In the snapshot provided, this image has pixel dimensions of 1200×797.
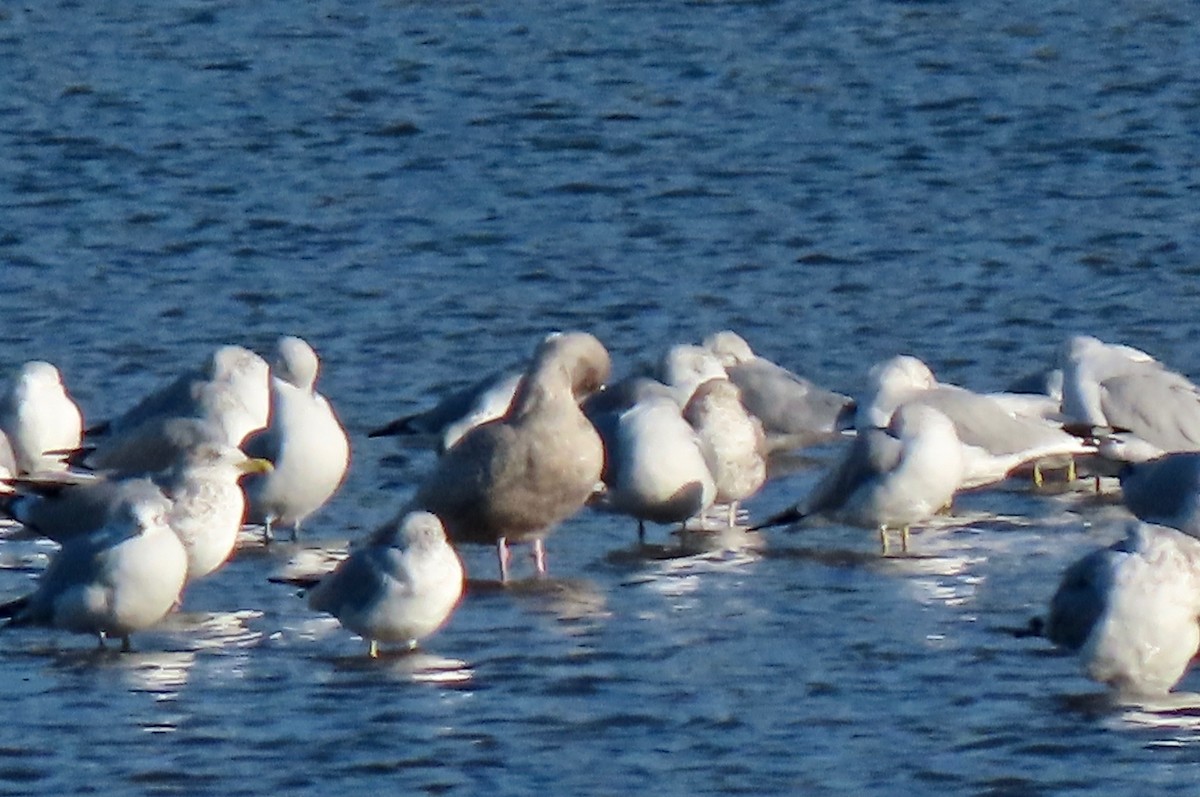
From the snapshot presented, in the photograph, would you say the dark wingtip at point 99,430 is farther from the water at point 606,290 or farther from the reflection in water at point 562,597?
the reflection in water at point 562,597

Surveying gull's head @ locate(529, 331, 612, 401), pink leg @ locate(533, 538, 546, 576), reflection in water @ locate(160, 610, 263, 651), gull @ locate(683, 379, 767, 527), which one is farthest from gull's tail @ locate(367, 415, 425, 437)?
reflection in water @ locate(160, 610, 263, 651)

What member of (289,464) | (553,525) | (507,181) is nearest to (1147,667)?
(553,525)

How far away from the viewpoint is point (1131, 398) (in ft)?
39.2

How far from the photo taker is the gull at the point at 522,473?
10.2 m

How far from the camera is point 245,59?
2306 cm

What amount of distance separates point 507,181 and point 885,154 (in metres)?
2.53

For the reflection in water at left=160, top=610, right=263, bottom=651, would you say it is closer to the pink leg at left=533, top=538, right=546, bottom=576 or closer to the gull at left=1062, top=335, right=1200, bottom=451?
the pink leg at left=533, top=538, right=546, bottom=576

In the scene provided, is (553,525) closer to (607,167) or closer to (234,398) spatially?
(234,398)

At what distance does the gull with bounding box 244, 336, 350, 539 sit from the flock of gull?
0.01 m

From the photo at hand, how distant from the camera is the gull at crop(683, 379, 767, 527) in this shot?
10.9 metres

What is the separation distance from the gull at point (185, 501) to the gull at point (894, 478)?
1.98 meters

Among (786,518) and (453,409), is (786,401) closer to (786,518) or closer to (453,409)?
(453,409)

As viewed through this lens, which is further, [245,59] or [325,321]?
[245,59]

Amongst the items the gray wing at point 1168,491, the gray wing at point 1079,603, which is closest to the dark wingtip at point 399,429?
the gray wing at point 1168,491
